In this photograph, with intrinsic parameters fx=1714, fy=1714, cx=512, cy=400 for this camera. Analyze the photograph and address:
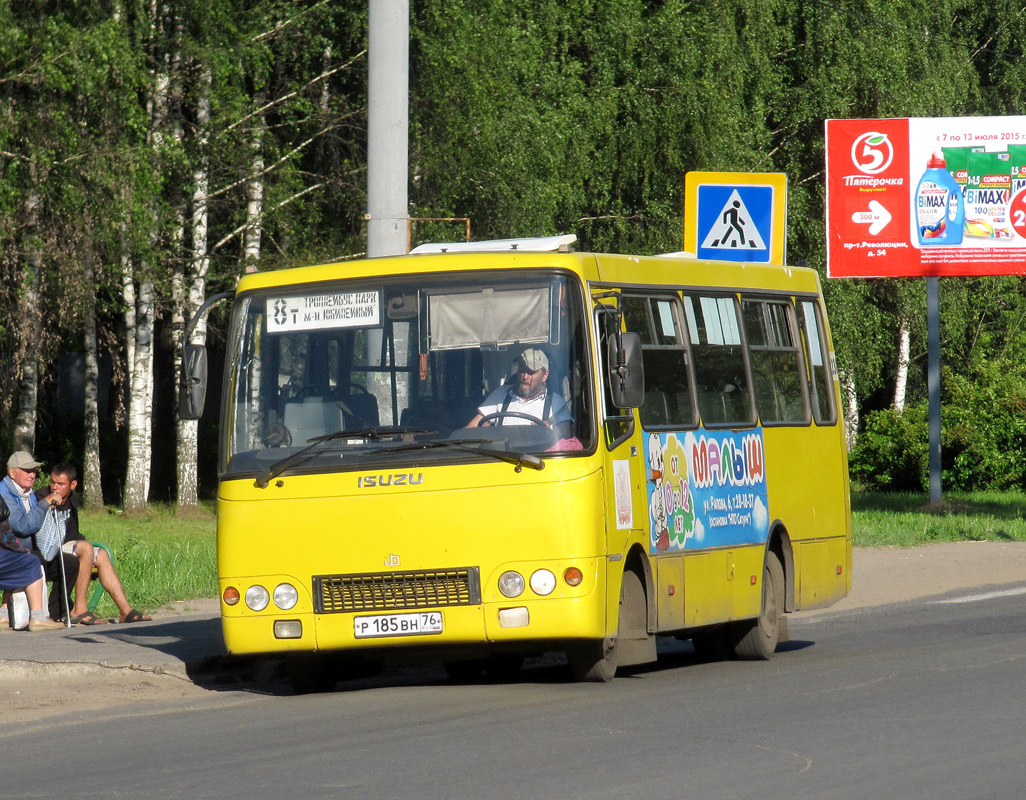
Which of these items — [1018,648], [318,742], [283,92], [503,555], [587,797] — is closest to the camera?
[587,797]

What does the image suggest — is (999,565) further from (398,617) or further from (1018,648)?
(398,617)

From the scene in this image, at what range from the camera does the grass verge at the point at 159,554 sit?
642 inches

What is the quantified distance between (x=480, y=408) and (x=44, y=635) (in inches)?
197

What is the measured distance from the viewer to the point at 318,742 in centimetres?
832

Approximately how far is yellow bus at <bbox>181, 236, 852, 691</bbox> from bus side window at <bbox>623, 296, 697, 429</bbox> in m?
0.02

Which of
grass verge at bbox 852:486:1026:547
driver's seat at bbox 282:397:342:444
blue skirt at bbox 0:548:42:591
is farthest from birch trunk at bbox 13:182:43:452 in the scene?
driver's seat at bbox 282:397:342:444

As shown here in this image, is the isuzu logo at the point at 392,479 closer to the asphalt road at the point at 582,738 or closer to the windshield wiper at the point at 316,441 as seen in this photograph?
the windshield wiper at the point at 316,441

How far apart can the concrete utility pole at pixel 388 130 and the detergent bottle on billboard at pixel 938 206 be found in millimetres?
16429

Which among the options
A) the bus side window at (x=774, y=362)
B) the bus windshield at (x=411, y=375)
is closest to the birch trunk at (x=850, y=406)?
the bus side window at (x=774, y=362)

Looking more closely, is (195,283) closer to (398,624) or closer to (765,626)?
(765,626)

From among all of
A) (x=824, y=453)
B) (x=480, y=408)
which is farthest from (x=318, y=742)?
(x=824, y=453)

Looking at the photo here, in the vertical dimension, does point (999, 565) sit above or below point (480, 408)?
below

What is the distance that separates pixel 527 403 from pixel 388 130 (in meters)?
4.24

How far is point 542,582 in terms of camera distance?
9.64 m
